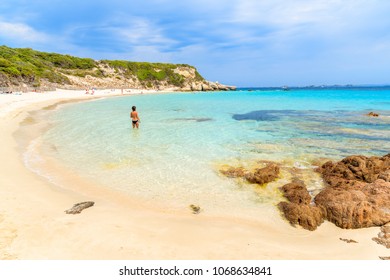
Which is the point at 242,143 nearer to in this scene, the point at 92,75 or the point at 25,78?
the point at 25,78

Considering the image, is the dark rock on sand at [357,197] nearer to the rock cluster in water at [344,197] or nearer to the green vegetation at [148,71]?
the rock cluster in water at [344,197]

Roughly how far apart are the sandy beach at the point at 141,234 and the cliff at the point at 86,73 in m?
54.5

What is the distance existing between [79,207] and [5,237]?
1.76 m

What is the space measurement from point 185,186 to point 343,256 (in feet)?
16.1

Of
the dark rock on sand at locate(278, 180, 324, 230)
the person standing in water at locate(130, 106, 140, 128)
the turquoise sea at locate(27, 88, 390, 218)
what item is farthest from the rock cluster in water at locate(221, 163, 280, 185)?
the person standing in water at locate(130, 106, 140, 128)

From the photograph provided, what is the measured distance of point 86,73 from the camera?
89.1 meters

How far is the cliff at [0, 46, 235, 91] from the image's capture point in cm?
5604

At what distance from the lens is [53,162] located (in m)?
10.9

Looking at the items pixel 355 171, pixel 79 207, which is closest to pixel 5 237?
pixel 79 207

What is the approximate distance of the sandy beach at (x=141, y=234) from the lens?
15.9 feet

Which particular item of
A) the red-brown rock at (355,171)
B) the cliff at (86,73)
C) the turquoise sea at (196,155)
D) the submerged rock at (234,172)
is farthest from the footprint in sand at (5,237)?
the cliff at (86,73)

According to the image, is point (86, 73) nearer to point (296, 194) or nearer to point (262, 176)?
point (262, 176)

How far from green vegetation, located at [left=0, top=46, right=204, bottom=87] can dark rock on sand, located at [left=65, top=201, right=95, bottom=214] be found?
55.7 m

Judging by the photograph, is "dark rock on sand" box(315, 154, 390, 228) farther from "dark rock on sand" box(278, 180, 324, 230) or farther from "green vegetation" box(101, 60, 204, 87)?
"green vegetation" box(101, 60, 204, 87)
